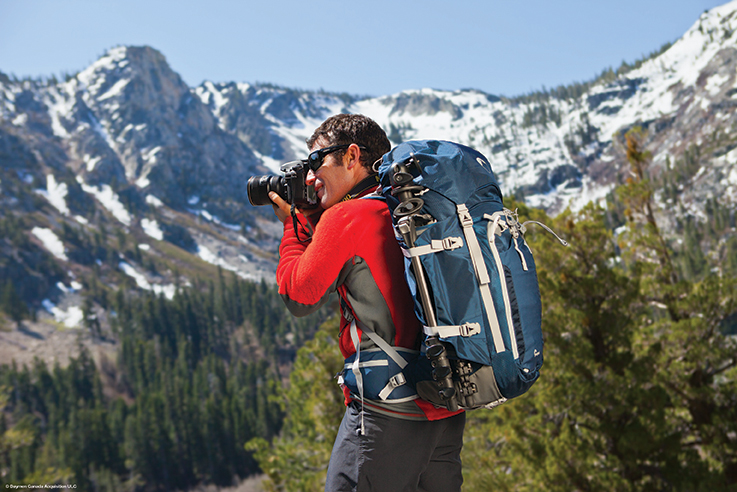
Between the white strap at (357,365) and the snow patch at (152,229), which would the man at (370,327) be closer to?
the white strap at (357,365)

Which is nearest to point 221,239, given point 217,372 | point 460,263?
point 217,372

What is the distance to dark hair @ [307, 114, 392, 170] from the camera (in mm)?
2525

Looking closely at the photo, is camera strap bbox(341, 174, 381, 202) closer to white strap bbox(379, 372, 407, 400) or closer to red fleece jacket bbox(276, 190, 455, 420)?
red fleece jacket bbox(276, 190, 455, 420)

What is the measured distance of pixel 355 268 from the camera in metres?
2.27

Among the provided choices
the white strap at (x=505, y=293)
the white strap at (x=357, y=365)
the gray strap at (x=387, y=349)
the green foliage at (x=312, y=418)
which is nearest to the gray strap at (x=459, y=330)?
the white strap at (x=505, y=293)

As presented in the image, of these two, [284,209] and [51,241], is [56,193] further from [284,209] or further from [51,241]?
[284,209]

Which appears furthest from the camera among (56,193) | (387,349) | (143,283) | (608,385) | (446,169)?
(56,193)

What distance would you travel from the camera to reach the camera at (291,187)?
2467 mm

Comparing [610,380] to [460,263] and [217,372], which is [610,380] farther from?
[217,372]

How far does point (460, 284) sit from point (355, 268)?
50cm

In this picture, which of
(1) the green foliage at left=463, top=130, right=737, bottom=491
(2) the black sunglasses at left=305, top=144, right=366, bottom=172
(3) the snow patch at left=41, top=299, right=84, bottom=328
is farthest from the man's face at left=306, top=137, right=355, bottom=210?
(3) the snow patch at left=41, top=299, right=84, bottom=328

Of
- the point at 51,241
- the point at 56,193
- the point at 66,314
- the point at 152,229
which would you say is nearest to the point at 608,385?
the point at 66,314

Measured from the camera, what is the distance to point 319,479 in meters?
14.1

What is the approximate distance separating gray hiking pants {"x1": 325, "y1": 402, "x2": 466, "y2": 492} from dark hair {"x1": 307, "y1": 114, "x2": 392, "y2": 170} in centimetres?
125
